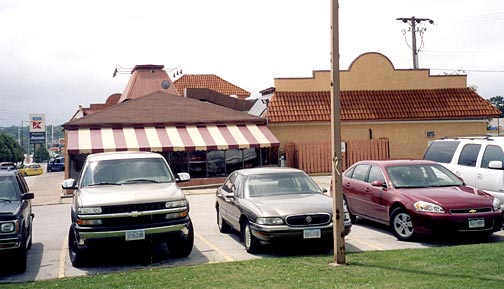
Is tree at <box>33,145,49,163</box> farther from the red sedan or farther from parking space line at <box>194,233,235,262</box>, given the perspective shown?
the red sedan

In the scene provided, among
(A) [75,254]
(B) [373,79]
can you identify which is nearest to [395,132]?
(B) [373,79]

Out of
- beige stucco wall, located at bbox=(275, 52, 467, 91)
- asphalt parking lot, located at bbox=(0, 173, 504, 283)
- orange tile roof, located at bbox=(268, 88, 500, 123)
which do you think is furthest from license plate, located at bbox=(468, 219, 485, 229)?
beige stucco wall, located at bbox=(275, 52, 467, 91)

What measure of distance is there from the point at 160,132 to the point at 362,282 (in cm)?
2119

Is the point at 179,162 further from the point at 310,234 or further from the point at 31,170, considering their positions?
the point at 31,170

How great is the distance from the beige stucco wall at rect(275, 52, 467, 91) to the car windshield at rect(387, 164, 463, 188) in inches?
736

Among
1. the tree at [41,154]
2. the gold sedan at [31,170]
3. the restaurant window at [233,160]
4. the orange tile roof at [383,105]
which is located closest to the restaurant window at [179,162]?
the restaurant window at [233,160]

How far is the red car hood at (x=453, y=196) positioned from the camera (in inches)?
408

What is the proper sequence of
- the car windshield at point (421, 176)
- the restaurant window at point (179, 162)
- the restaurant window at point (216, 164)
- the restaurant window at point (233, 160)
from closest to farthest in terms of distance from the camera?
the car windshield at point (421, 176), the restaurant window at point (179, 162), the restaurant window at point (216, 164), the restaurant window at point (233, 160)

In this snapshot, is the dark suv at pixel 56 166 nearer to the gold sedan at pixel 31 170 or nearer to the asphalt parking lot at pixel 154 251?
the gold sedan at pixel 31 170

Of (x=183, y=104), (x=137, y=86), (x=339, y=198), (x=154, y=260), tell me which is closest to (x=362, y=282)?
(x=339, y=198)

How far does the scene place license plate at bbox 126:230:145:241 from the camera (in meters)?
8.90

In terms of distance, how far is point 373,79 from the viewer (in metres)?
31.7

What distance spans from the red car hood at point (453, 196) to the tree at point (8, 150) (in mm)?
90211

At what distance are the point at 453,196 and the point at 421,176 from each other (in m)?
1.31
